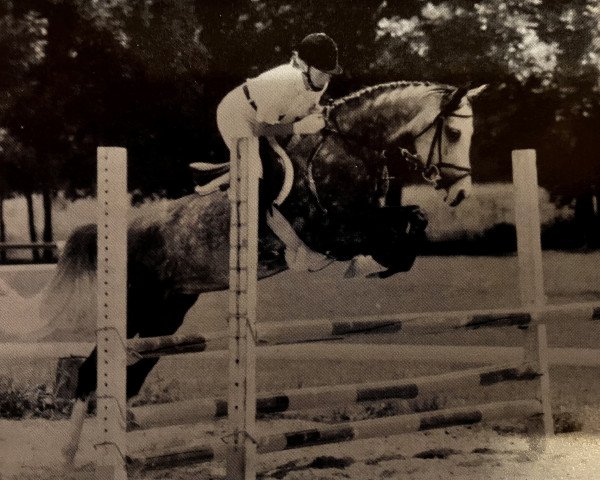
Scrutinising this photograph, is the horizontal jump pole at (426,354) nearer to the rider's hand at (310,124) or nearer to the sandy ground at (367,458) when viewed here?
the sandy ground at (367,458)

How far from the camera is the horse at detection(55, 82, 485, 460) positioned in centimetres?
394

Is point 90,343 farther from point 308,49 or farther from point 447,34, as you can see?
point 447,34

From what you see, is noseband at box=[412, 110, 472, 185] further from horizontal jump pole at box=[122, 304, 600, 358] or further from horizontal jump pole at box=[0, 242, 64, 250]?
horizontal jump pole at box=[0, 242, 64, 250]

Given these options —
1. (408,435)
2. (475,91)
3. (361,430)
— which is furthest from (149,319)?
(475,91)

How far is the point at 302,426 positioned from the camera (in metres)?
4.27

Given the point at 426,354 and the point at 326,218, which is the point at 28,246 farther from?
the point at 426,354

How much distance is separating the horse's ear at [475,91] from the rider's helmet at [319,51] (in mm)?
599

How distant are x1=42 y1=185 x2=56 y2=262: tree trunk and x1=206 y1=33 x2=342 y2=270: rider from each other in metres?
0.61

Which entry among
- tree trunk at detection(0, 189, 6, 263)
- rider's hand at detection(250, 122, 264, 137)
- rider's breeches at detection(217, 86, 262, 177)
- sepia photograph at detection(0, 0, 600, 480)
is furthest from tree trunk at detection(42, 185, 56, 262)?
rider's hand at detection(250, 122, 264, 137)

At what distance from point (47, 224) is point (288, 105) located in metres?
1.10

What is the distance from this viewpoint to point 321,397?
356 cm

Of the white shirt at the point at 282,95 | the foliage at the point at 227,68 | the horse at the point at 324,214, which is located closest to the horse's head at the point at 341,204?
the horse at the point at 324,214

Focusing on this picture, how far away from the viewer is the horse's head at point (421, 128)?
409cm

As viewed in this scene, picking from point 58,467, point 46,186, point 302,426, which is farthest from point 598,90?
point 58,467
